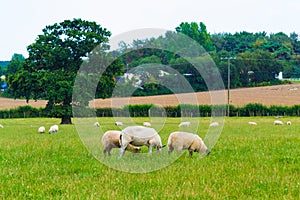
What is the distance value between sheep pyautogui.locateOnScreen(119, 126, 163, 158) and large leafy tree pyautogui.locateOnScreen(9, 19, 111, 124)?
28.6m

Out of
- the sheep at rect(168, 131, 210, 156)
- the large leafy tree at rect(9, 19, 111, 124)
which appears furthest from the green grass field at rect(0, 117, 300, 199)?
the large leafy tree at rect(9, 19, 111, 124)

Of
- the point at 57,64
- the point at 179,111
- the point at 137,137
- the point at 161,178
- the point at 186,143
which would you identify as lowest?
the point at 161,178

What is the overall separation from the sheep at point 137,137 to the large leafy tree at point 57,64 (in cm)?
2858

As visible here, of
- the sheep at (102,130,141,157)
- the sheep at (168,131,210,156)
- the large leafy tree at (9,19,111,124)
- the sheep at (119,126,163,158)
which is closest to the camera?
the sheep at (119,126,163,158)

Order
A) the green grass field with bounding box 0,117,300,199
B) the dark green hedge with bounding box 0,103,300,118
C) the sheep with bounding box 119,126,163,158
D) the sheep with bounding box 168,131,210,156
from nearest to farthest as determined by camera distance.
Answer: the green grass field with bounding box 0,117,300,199, the sheep with bounding box 119,126,163,158, the sheep with bounding box 168,131,210,156, the dark green hedge with bounding box 0,103,300,118

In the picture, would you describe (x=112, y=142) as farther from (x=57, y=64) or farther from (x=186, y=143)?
(x=57, y=64)

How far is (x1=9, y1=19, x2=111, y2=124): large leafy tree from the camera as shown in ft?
146

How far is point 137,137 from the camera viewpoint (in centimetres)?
1553

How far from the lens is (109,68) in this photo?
4550cm

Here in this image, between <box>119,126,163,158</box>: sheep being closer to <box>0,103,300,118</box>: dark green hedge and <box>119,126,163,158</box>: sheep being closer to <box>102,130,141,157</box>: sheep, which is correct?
<box>102,130,141,157</box>: sheep

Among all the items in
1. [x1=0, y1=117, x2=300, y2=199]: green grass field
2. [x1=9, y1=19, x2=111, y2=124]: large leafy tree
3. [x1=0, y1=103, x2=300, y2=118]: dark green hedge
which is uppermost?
[x1=9, y1=19, x2=111, y2=124]: large leafy tree

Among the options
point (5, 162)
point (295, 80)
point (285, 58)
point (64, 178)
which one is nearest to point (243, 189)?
point (64, 178)

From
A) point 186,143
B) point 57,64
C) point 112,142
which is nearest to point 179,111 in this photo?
point 57,64

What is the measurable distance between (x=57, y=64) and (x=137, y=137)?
108 ft
